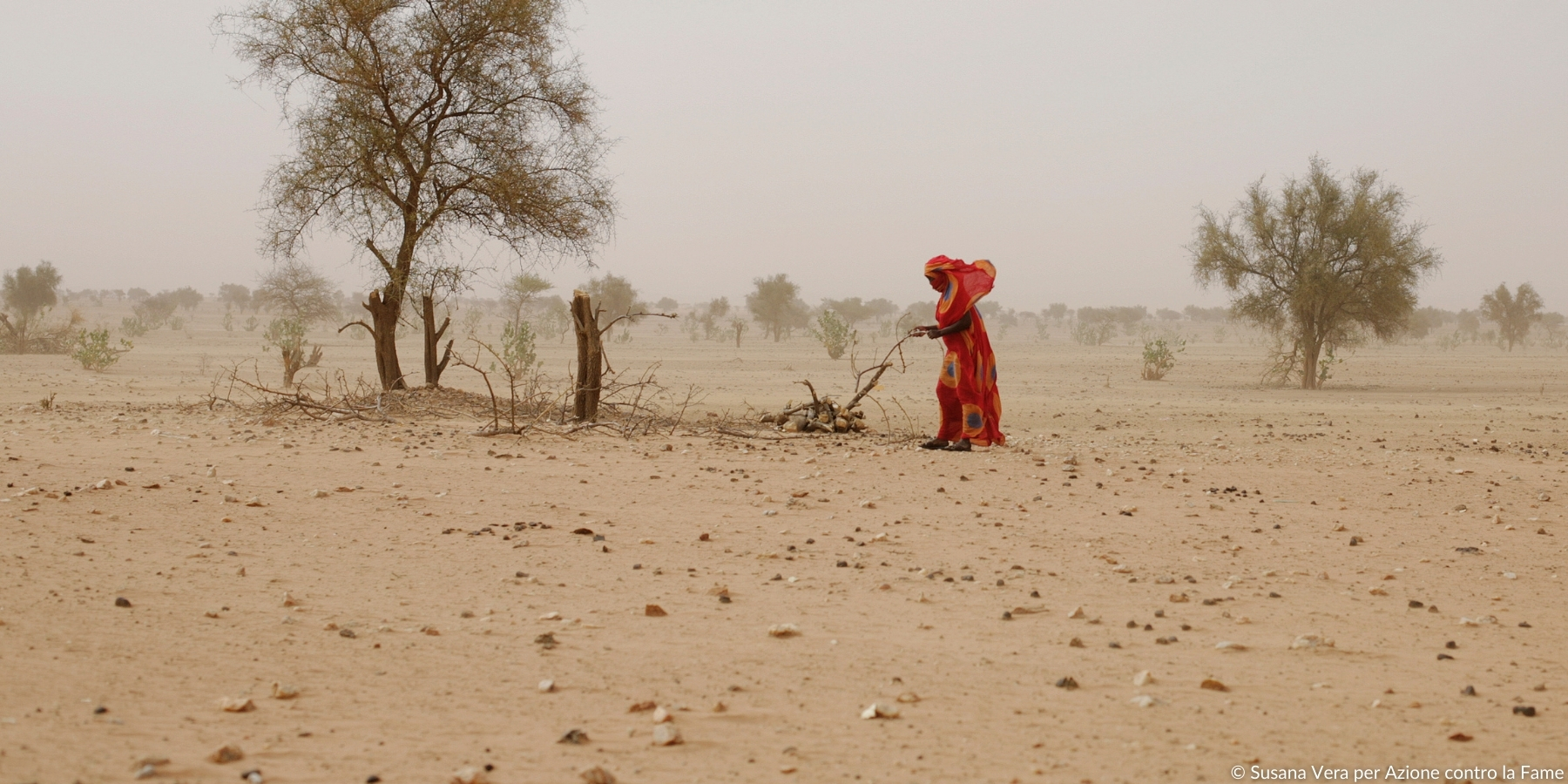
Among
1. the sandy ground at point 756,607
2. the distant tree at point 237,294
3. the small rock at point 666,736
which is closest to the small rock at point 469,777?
the sandy ground at point 756,607

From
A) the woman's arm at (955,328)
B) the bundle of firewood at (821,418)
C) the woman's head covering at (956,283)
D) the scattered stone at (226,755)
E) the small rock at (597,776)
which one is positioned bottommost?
the small rock at (597,776)

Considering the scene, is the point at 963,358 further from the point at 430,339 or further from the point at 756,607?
the point at 430,339

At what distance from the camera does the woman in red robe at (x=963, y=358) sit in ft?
39.7

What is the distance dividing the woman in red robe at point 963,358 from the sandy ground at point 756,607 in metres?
0.60

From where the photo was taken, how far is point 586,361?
43.5 feet

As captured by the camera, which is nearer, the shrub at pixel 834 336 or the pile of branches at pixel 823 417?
the pile of branches at pixel 823 417

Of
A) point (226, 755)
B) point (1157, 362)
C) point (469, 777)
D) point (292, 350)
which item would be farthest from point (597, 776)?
point (1157, 362)

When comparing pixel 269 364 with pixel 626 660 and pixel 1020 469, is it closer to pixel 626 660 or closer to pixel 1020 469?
pixel 1020 469

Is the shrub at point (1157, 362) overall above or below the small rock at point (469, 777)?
above

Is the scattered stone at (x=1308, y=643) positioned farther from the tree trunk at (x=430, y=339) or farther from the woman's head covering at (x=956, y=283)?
the tree trunk at (x=430, y=339)

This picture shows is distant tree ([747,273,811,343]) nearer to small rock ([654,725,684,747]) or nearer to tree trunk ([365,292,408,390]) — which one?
tree trunk ([365,292,408,390])

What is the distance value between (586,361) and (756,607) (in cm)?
768

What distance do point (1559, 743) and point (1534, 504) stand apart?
21.0ft

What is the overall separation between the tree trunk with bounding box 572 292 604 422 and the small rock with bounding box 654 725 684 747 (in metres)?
9.23
